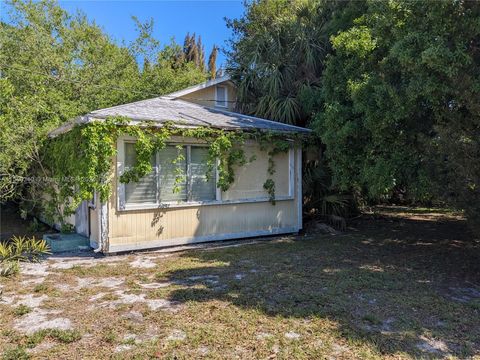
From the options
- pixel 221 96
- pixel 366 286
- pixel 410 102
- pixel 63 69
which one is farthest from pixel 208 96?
pixel 366 286

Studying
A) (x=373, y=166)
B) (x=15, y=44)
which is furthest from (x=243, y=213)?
(x=15, y=44)

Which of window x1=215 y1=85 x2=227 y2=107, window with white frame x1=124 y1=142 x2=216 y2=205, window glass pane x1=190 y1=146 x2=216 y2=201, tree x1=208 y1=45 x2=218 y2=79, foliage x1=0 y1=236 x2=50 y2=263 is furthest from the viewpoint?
tree x1=208 y1=45 x2=218 y2=79

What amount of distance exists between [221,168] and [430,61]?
5109mm

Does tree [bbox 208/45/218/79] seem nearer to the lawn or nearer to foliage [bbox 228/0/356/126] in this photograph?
foliage [bbox 228/0/356/126]

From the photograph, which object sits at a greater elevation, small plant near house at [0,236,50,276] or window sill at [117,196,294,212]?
window sill at [117,196,294,212]

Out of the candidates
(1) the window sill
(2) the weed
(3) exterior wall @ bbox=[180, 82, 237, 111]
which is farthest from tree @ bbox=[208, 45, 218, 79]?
(2) the weed

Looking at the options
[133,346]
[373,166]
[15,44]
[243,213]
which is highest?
[15,44]

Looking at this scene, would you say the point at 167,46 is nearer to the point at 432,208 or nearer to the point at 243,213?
the point at 243,213

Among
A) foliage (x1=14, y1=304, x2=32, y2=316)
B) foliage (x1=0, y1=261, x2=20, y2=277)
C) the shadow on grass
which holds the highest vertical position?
foliage (x1=0, y1=261, x2=20, y2=277)

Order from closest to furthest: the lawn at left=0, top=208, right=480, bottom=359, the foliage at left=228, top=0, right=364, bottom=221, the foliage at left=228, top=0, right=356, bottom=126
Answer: the lawn at left=0, top=208, right=480, bottom=359 < the foliage at left=228, top=0, right=364, bottom=221 < the foliage at left=228, top=0, right=356, bottom=126

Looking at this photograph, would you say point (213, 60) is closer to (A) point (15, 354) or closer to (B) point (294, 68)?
(B) point (294, 68)

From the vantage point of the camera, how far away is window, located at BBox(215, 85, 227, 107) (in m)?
15.1

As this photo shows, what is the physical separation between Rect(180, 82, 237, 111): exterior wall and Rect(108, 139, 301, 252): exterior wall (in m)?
5.72

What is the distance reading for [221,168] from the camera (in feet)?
29.7
